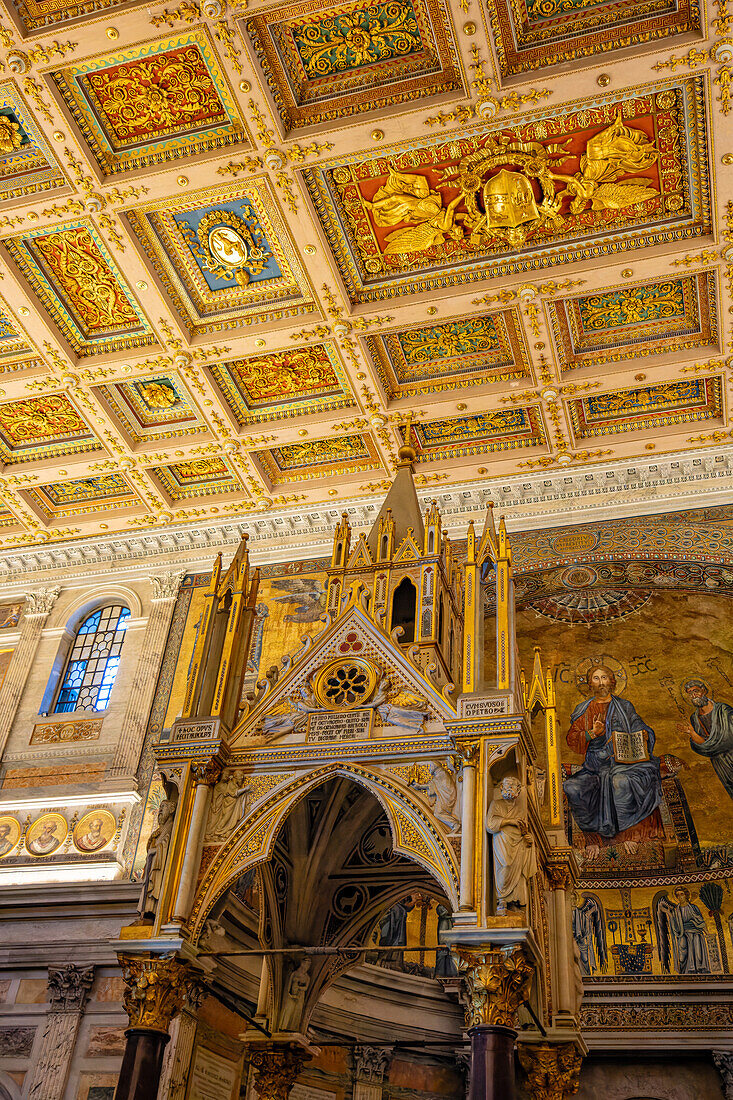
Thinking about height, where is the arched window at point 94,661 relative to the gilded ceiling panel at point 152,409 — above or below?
below

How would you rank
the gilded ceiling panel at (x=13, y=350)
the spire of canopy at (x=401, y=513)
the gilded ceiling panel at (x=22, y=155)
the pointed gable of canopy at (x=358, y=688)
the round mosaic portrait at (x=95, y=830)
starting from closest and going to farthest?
the pointed gable of canopy at (x=358, y=688)
the spire of canopy at (x=401, y=513)
the gilded ceiling panel at (x=22, y=155)
the round mosaic portrait at (x=95, y=830)
the gilded ceiling panel at (x=13, y=350)

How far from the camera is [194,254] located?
14.4 metres

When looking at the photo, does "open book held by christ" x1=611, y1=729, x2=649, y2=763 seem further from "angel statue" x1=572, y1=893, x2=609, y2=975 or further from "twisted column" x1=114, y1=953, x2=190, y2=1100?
"twisted column" x1=114, y1=953, x2=190, y2=1100

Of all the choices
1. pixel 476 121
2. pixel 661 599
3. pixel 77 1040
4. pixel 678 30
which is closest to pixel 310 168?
pixel 476 121

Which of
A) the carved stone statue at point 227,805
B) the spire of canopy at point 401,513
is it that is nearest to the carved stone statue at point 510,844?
the carved stone statue at point 227,805

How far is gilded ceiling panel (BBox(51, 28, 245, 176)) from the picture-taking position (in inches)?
477

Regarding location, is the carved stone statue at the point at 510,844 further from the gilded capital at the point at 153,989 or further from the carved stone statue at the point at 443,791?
the gilded capital at the point at 153,989

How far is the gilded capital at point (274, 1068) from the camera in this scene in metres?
9.47

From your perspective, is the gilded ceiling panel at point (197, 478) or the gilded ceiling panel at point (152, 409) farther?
the gilded ceiling panel at point (197, 478)

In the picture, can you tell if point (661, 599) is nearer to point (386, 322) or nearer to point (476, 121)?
point (386, 322)

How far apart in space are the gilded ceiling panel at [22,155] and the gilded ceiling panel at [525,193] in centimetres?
338

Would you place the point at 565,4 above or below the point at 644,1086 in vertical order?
above

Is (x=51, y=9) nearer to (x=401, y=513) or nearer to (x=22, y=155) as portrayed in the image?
(x=22, y=155)

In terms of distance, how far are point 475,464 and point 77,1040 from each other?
1013 cm
